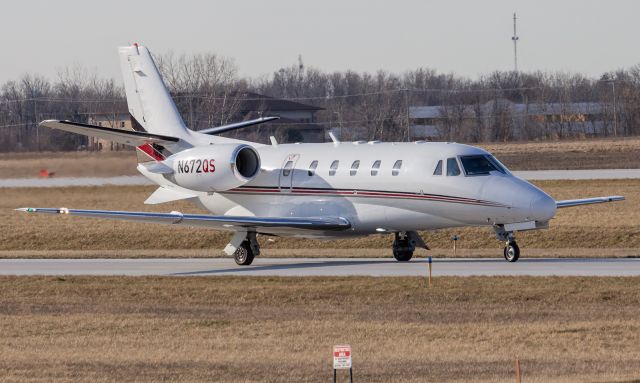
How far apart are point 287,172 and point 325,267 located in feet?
11.9

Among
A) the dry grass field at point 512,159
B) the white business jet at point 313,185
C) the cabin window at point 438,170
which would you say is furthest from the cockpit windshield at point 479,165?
the dry grass field at point 512,159

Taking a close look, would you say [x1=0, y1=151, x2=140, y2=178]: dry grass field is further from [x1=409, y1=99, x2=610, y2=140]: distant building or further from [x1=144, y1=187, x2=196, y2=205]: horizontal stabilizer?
[x1=409, y1=99, x2=610, y2=140]: distant building

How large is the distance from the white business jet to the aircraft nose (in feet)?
0.08

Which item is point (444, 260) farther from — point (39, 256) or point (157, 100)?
point (39, 256)

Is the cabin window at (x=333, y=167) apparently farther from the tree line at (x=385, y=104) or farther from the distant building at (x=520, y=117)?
the distant building at (x=520, y=117)

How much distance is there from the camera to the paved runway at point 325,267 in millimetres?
28156

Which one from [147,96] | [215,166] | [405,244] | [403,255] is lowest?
[403,255]

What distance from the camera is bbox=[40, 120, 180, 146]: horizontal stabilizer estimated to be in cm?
3010

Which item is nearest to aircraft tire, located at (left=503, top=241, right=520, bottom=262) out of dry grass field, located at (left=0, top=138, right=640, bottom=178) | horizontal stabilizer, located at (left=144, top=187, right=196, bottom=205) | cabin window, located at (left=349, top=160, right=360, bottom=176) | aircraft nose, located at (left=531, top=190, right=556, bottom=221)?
aircraft nose, located at (left=531, top=190, right=556, bottom=221)

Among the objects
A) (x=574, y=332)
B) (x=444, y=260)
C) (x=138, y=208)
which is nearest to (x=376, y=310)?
(x=574, y=332)

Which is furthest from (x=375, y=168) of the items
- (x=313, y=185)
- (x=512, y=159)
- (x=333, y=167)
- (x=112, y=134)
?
(x=512, y=159)

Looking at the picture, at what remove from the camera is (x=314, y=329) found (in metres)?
20.2

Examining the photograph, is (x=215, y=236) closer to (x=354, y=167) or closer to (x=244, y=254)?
(x=244, y=254)

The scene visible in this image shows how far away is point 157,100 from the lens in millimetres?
35969
